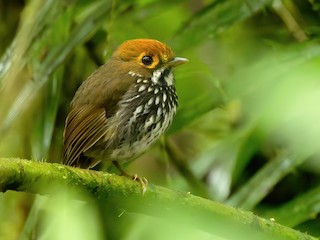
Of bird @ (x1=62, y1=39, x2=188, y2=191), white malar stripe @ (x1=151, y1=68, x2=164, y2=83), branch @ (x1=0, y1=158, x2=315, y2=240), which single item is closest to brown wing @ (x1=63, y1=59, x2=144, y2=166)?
bird @ (x1=62, y1=39, x2=188, y2=191)

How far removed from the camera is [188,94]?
367 centimetres

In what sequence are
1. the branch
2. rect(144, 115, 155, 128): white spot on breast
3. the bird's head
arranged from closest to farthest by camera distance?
the branch
rect(144, 115, 155, 128): white spot on breast
the bird's head

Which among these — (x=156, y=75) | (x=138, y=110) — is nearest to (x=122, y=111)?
(x=138, y=110)

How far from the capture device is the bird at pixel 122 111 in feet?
9.06

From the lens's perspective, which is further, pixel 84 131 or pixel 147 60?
pixel 147 60

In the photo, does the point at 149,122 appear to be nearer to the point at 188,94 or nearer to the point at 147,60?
the point at 147,60

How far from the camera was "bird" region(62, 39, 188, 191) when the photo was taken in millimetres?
2762

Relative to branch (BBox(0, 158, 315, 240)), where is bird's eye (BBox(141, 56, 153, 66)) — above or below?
below

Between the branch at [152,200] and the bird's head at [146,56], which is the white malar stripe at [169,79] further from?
the branch at [152,200]

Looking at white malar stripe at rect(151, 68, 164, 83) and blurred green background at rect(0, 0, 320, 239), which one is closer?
blurred green background at rect(0, 0, 320, 239)

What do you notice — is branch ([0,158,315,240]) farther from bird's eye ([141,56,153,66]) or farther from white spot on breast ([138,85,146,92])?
bird's eye ([141,56,153,66])

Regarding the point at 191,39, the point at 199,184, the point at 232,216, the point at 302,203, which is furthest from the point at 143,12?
the point at 232,216

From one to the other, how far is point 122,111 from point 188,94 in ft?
3.09

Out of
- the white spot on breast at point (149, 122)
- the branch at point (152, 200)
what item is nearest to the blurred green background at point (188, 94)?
the branch at point (152, 200)
